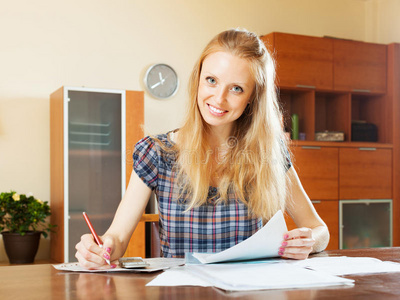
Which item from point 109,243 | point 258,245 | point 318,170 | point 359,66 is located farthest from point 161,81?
point 258,245

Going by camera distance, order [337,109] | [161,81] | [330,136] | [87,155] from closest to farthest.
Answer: [87,155], [161,81], [330,136], [337,109]

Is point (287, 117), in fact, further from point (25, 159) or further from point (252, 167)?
point (252, 167)

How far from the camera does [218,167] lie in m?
1.82

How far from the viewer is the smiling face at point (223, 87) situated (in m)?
1.68

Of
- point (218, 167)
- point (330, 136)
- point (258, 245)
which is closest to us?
point (258, 245)

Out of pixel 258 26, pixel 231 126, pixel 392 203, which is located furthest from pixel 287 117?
pixel 231 126

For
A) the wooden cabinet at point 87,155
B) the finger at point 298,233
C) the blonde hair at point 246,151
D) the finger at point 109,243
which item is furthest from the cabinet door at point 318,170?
the finger at point 109,243

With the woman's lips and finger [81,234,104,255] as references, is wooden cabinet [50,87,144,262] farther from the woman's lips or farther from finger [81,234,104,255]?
finger [81,234,104,255]

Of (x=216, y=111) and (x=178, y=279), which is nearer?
(x=178, y=279)

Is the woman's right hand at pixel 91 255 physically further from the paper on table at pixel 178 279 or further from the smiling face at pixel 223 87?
the smiling face at pixel 223 87

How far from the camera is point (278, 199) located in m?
1.77

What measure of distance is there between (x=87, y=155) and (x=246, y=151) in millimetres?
2501

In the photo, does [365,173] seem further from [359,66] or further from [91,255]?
[91,255]

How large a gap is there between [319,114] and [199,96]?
3.78m
